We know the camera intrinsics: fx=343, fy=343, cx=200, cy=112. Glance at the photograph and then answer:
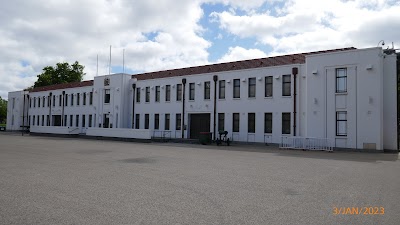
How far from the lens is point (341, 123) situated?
23.9 metres

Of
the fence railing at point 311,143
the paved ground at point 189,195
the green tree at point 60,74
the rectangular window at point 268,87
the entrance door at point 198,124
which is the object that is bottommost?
the paved ground at point 189,195

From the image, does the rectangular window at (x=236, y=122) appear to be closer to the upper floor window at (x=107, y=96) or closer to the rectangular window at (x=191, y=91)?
the rectangular window at (x=191, y=91)

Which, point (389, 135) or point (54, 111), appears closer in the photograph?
point (389, 135)

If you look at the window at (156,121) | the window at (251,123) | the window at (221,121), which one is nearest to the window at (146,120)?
the window at (156,121)

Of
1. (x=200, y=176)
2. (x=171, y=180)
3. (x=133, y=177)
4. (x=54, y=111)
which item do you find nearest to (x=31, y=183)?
(x=133, y=177)

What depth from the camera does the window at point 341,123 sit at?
23703 millimetres

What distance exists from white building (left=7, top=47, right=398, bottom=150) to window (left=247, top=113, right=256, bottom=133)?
0.09m

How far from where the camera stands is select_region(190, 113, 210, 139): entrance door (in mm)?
32778

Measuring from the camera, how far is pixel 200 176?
1054 cm

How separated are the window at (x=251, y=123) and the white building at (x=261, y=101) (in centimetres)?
9

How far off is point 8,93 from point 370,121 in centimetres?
5866

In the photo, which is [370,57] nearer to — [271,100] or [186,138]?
[271,100]

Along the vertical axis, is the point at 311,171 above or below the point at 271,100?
below

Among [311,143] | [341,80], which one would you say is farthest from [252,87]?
[311,143]
